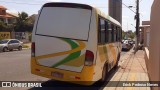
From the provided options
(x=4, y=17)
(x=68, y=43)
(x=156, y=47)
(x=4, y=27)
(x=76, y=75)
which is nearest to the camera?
(x=156, y=47)

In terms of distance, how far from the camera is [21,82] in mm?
11406

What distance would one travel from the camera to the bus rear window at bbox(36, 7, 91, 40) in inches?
381

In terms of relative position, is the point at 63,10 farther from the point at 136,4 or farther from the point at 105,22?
the point at 136,4

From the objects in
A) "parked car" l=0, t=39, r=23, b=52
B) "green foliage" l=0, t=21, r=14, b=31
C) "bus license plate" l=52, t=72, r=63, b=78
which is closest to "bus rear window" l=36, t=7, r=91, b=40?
"bus license plate" l=52, t=72, r=63, b=78

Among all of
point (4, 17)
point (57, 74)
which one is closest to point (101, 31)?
point (57, 74)

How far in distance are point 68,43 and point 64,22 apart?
0.69 meters

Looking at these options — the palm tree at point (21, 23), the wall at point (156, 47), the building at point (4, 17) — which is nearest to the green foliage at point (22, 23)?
the palm tree at point (21, 23)

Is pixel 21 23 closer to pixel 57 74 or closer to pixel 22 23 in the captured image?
pixel 22 23

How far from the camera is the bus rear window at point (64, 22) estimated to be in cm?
967

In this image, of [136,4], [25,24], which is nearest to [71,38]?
[136,4]

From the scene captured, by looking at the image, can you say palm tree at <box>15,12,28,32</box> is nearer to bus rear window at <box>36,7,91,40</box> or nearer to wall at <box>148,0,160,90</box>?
bus rear window at <box>36,7,91,40</box>

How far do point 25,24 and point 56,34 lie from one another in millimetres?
70612

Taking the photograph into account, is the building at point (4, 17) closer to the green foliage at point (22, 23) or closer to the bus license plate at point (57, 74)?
the green foliage at point (22, 23)

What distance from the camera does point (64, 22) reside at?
9.88m
